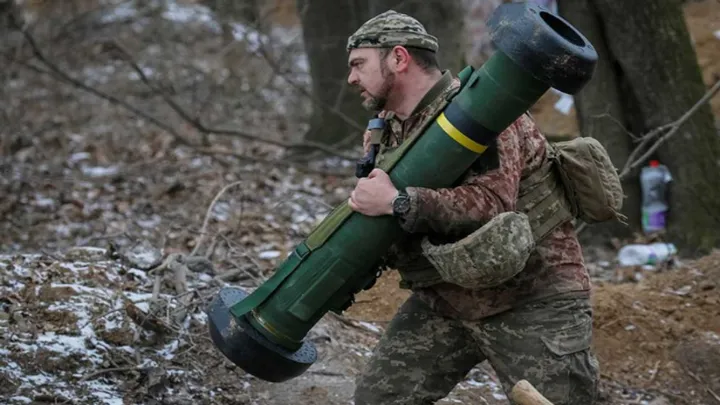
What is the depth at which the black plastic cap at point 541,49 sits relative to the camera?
290 cm

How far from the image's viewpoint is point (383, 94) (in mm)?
3322

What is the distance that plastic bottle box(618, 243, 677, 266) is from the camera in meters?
7.12

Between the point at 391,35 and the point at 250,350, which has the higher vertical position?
the point at 391,35

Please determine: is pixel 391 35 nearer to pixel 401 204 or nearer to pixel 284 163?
pixel 401 204

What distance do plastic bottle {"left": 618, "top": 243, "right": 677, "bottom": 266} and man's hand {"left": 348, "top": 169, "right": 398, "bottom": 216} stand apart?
445cm

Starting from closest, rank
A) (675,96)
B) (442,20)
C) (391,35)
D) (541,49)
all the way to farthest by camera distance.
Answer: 1. (541,49)
2. (391,35)
3. (675,96)
4. (442,20)

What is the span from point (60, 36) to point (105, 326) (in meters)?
10.1

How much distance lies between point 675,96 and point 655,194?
0.74 m

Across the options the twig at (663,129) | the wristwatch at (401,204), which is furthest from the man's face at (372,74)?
the twig at (663,129)

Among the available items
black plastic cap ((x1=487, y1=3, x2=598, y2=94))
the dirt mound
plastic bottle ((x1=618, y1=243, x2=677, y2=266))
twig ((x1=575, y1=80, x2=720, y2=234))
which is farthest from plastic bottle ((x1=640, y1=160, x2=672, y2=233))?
black plastic cap ((x1=487, y1=3, x2=598, y2=94))

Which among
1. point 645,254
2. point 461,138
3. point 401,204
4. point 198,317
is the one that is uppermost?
point 461,138

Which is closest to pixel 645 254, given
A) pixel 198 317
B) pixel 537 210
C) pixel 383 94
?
pixel 198 317

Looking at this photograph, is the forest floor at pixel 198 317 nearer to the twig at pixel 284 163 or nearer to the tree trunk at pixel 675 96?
the twig at pixel 284 163

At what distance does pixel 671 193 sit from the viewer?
734cm
